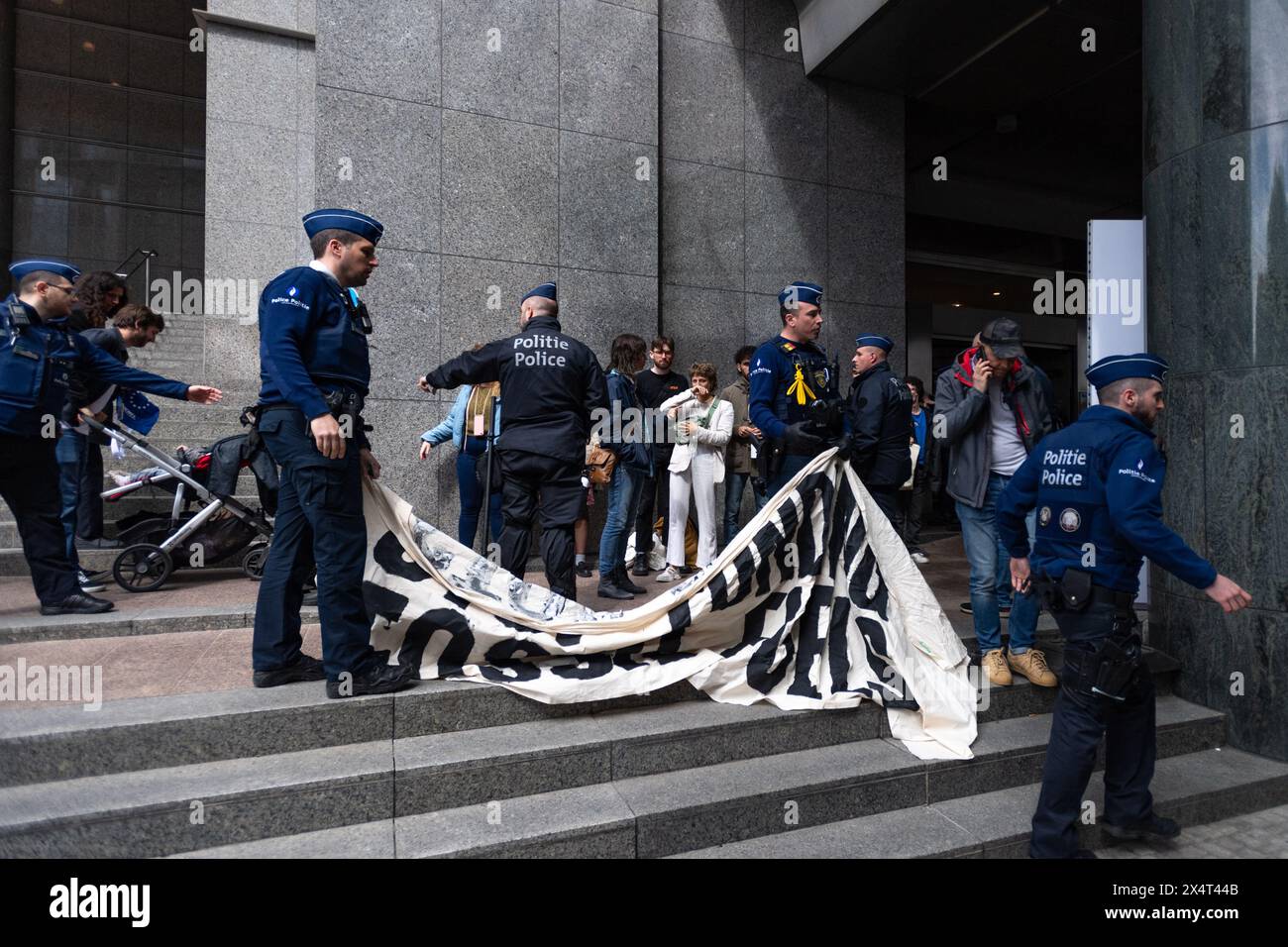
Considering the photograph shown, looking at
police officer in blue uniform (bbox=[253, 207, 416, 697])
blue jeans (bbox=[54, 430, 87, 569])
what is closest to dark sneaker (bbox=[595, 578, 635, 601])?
police officer in blue uniform (bbox=[253, 207, 416, 697])

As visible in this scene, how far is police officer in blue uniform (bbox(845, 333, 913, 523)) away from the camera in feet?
14.4

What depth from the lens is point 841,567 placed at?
398 centimetres

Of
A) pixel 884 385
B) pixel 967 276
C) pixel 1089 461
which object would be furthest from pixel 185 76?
pixel 1089 461

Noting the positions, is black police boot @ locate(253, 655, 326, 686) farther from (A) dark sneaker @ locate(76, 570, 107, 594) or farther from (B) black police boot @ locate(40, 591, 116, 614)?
(A) dark sneaker @ locate(76, 570, 107, 594)

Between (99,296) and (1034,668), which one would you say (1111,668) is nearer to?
(1034,668)

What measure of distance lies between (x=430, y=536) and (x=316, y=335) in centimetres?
117

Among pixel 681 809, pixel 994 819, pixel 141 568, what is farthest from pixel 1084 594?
pixel 141 568

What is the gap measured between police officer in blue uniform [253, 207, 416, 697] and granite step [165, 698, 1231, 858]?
2.27 feet

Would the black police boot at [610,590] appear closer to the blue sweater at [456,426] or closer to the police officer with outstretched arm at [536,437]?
the police officer with outstretched arm at [536,437]

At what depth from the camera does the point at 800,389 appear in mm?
4504

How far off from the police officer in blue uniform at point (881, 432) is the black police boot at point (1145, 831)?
6.12 feet

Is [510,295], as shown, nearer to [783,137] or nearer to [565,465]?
[565,465]

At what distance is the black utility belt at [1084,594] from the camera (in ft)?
9.41

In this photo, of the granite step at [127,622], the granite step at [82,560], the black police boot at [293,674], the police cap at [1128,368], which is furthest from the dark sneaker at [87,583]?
the police cap at [1128,368]
